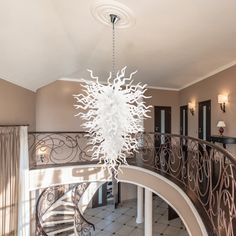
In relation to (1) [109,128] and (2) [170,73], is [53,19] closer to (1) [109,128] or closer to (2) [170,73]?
(1) [109,128]

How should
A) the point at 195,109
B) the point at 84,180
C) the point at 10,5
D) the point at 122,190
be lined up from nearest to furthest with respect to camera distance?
1. the point at 10,5
2. the point at 84,180
3. the point at 195,109
4. the point at 122,190

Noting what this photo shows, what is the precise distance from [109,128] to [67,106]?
4.41 m

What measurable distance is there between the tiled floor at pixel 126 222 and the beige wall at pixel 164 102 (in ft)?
9.93

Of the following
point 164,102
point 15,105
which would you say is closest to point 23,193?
point 15,105

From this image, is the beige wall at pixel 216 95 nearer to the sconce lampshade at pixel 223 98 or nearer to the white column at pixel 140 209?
the sconce lampshade at pixel 223 98

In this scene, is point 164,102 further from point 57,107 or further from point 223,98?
point 57,107

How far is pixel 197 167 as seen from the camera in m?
3.38

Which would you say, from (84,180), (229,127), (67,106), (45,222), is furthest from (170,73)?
(45,222)

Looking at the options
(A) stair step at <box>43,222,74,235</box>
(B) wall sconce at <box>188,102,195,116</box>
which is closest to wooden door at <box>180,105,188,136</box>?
(B) wall sconce at <box>188,102,195,116</box>

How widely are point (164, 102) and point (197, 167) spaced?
524 centimetres

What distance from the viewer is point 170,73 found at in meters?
6.47

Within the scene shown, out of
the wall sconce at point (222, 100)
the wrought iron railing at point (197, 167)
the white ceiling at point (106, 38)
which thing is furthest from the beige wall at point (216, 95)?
the wrought iron railing at point (197, 167)

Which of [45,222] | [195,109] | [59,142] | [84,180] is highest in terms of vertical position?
[195,109]

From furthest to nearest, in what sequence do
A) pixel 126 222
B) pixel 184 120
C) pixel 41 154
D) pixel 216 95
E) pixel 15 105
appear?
pixel 184 120, pixel 126 222, pixel 216 95, pixel 41 154, pixel 15 105
